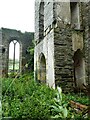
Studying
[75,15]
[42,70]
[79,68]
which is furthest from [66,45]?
[42,70]

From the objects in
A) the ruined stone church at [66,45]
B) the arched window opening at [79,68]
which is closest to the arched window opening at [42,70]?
the ruined stone church at [66,45]

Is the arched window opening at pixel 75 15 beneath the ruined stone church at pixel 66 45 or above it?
above

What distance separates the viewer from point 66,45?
210 inches

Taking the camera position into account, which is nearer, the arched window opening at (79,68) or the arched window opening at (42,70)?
the arched window opening at (79,68)

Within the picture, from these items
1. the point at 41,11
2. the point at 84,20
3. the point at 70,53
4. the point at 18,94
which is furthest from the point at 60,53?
the point at 41,11

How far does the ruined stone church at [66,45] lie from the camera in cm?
518

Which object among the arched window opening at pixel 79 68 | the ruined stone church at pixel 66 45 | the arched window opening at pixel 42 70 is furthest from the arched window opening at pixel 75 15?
the arched window opening at pixel 42 70

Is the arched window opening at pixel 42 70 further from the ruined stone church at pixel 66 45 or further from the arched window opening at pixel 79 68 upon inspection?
the arched window opening at pixel 79 68

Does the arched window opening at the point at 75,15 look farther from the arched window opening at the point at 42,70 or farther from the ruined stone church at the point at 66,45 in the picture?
the arched window opening at the point at 42,70

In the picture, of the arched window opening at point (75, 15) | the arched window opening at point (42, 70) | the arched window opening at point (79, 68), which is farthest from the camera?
the arched window opening at point (42, 70)

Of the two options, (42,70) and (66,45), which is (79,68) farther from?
(42,70)

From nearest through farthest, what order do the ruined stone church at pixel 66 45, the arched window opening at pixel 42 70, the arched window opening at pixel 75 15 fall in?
1. the ruined stone church at pixel 66 45
2. the arched window opening at pixel 75 15
3. the arched window opening at pixel 42 70

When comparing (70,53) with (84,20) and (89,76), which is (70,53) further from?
(84,20)

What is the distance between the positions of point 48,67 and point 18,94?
193 cm
